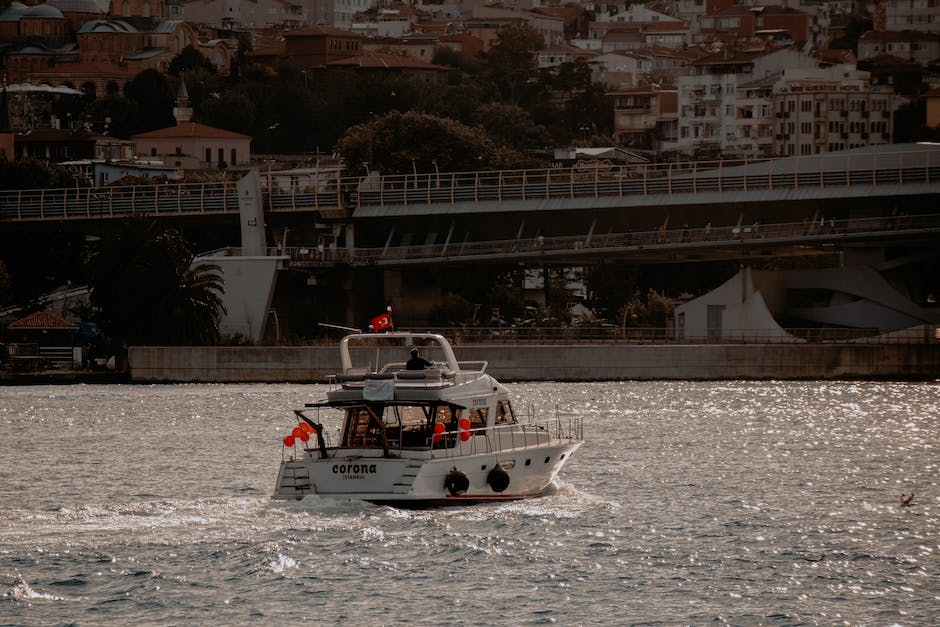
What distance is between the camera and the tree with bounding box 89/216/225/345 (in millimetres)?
95875

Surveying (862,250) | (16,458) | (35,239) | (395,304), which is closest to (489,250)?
(395,304)

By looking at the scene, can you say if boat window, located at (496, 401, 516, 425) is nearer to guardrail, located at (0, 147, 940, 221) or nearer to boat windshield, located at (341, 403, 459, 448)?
boat windshield, located at (341, 403, 459, 448)

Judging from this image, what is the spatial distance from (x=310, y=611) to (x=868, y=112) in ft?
528

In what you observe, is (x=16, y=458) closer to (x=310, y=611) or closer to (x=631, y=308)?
(x=310, y=611)

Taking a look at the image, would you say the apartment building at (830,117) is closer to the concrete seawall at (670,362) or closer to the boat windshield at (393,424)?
the concrete seawall at (670,362)

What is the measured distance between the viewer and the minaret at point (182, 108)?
187675mm

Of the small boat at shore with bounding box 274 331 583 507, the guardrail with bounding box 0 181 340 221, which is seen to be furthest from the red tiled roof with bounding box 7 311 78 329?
the small boat at shore with bounding box 274 331 583 507

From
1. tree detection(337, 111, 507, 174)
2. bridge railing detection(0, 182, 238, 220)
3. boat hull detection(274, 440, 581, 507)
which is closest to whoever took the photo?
boat hull detection(274, 440, 581, 507)

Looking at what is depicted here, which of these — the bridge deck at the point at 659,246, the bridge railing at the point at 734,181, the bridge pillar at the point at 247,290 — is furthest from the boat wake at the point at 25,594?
the bridge railing at the point at 734,181

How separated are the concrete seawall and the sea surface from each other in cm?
2412

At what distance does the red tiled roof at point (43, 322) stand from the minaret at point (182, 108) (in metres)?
80.6

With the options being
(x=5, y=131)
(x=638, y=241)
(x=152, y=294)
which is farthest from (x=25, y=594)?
(x=5, y=131)

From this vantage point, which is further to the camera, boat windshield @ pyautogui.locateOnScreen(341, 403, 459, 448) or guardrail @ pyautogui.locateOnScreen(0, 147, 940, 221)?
guardrail @ pyautogui.locateOnScreen(0, 147, 940, 221)

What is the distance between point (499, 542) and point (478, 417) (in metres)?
5.05
